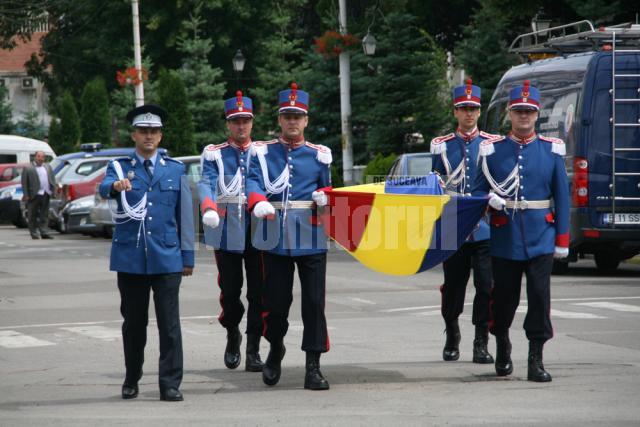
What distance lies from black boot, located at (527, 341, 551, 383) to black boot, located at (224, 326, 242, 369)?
2380 mm

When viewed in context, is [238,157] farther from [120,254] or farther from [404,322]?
[404,322]

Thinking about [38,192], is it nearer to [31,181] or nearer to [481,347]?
[31,181]

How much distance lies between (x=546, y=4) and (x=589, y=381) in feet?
72.1

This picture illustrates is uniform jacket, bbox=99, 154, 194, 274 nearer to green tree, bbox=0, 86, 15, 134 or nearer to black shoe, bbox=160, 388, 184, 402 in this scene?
black shoe, bbox=160, 388, 184, 402

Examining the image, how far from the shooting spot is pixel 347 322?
13961mm

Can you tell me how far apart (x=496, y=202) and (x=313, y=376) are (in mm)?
1817

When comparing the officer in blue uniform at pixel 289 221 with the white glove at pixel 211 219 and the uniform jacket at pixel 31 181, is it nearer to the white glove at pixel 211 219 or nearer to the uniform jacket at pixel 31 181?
the white glove at pixel 211 219

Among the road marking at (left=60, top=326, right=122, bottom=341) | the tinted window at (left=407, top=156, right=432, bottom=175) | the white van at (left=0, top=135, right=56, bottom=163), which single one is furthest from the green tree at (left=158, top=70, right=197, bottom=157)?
the road marking at (left=60, top=326, right=122, bottom=341)

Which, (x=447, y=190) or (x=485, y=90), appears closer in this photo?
(x=447, y=190)

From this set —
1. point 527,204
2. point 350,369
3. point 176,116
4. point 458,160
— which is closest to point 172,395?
point 350,369

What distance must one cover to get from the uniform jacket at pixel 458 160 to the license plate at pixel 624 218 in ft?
25.2

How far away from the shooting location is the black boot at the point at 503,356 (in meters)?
9.95

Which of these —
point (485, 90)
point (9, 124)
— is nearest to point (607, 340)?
point (485, 90)

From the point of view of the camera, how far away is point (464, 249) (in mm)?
10953
